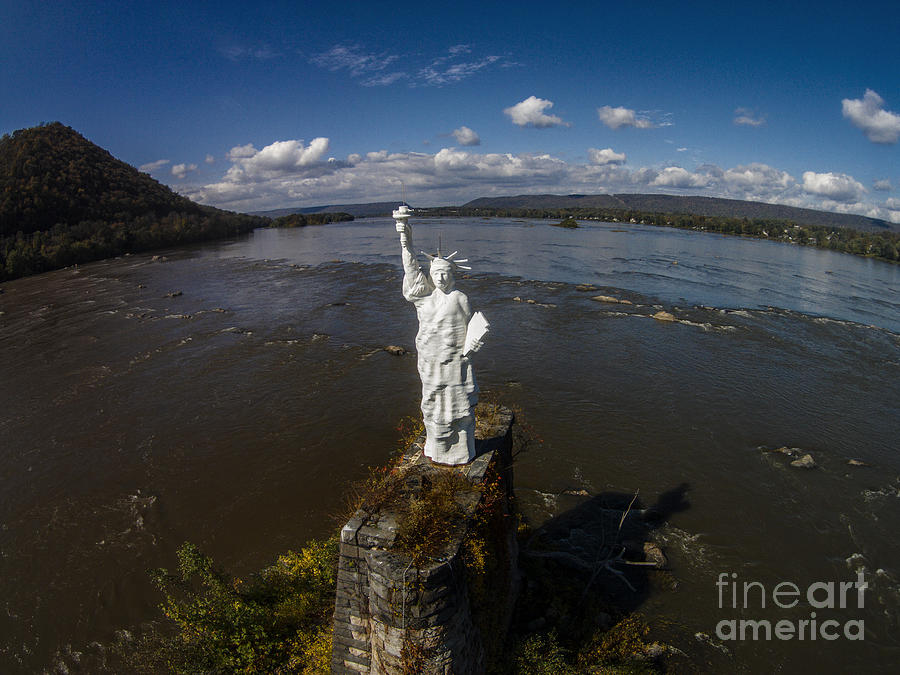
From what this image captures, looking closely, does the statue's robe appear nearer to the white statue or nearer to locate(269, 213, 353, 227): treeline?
the white statue

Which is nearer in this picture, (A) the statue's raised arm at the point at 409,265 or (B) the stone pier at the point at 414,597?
(B) the stone pier at the point at 414,597

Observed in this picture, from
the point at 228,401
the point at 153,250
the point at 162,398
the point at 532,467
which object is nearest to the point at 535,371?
the point at 532,467

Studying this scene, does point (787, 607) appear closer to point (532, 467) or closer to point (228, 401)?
point (532, 467)

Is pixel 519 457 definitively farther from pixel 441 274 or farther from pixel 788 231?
pixel 788 231

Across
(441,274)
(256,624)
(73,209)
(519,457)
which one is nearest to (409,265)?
(441,274)

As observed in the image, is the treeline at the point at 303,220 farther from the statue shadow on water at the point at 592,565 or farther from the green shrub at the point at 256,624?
the green shrub at the point at 256,624

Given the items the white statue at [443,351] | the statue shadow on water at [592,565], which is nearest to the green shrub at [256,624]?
the white statue at [443,351]

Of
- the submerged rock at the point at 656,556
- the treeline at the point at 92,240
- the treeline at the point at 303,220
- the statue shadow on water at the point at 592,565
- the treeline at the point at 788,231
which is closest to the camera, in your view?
the statue shadow on water at the point at 592,565

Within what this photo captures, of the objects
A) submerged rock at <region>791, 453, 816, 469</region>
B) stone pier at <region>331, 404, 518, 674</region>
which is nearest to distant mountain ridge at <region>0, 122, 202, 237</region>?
stone pier at <region>331, 404, 518, 674</region>
